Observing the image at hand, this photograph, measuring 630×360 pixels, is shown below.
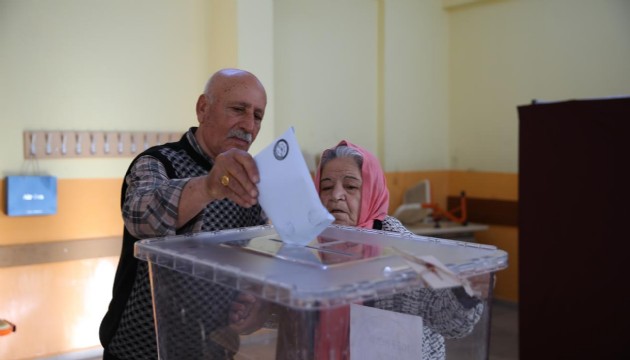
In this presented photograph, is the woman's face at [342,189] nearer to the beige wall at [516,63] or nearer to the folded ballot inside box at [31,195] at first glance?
the folded ballot inside box at [31,195]

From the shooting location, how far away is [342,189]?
1803 mm

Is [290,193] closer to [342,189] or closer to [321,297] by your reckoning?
[321,297]

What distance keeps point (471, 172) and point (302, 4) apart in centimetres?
240

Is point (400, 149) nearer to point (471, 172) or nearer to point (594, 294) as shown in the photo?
point (471, 172)

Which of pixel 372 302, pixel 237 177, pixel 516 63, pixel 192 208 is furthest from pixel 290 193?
pixel 516 63

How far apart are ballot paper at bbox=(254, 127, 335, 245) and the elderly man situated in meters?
0.03

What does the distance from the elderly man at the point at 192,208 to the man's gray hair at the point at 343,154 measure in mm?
214

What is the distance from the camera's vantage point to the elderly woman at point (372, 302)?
1018 mm

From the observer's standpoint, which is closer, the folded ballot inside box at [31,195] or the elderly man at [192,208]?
the elderly man at [192,208]

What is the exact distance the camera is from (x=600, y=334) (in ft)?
10.5

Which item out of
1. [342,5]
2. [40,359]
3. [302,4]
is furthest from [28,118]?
[342,5]

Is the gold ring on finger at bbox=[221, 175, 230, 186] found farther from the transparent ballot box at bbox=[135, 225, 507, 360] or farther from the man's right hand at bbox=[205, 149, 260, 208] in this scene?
the transparent ballot box at bbox=[135, 225, 507, 360]

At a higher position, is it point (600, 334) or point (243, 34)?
point (243, 34)

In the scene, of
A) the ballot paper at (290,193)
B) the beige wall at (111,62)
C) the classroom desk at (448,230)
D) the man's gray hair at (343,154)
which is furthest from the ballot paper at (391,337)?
the classroom desk at (448,230)
